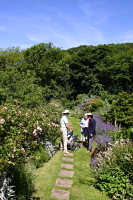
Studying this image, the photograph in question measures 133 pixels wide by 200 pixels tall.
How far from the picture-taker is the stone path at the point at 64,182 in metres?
4.70

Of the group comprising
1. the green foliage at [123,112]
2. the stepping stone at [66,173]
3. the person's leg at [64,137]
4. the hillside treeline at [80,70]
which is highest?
the hillside treeline at [80,70]

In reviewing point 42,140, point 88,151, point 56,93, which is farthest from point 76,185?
point 56,93

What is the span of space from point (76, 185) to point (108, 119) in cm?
725

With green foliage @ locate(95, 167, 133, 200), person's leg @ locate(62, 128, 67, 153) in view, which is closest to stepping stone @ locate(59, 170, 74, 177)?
green foliage @ locate(95, 167, 133, 200)

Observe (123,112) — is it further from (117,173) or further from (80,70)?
(80,70)

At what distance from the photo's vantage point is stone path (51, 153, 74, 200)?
4.70 meters

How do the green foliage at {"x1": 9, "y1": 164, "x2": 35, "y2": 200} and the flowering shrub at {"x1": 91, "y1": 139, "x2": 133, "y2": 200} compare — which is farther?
the flowering shrub at {"x1": 91, "y1": 139, "x2": 133, "y2": 200}

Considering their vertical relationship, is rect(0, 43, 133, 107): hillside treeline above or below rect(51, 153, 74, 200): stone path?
above

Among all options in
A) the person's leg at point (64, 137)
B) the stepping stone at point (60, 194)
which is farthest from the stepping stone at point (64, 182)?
the person's leg at point (64, 137)

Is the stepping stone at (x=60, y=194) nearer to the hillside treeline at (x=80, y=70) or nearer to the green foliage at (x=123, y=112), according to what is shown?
the green foliage at (x=123, y=112)

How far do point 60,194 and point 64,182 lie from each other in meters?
0.67

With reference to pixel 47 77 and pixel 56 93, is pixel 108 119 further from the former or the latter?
pixel 47 77

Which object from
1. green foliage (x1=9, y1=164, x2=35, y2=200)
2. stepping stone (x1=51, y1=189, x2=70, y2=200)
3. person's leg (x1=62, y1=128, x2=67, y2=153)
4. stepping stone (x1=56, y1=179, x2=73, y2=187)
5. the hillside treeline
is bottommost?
stepping stone (x1=51, y1=189, x2=70, y2=200)

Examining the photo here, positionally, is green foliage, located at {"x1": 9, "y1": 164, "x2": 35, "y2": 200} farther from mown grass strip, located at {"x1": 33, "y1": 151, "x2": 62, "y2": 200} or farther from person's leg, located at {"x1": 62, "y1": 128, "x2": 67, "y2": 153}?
person's leg, located at {"x1": 62, "y1": 128, "x2": 67, "y2": 153}
